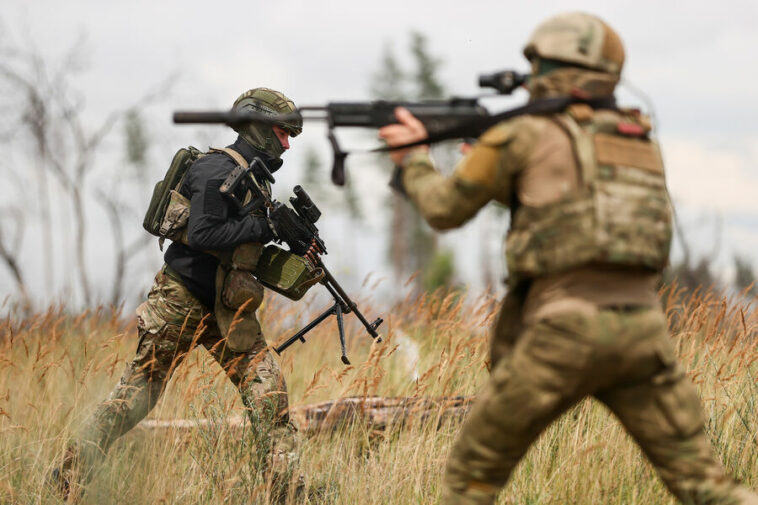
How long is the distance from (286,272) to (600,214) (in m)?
2.07

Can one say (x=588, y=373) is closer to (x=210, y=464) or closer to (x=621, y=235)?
(x=621, y=235)

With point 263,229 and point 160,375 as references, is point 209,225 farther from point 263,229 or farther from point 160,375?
point 160,375

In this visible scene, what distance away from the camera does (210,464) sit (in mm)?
3791

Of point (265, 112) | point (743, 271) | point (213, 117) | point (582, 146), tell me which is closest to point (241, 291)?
point (265, 112)

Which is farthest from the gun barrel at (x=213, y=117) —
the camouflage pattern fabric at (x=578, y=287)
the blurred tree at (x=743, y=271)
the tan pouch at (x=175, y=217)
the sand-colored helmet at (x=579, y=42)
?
the blurred tree at (x=743, y=271)

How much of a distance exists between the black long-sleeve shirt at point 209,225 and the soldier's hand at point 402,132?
4.18ft

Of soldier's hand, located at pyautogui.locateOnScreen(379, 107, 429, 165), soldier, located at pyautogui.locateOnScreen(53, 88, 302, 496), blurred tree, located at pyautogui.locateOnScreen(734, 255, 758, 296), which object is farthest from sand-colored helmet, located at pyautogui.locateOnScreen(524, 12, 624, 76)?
blurred tree, located at pyautogui.locateOnScreen(734, 255, 758, 296)

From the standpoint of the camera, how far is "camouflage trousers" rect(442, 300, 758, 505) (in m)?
2.29

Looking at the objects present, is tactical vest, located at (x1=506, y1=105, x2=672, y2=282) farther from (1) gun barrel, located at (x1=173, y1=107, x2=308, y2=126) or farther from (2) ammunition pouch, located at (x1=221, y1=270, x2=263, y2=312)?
(2) ammunition pouch, located at (x1=221, y1=270, x2=263, y2=312)

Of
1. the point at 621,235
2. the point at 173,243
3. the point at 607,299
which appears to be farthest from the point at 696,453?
the point at 173,243

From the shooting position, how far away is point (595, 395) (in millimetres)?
2508

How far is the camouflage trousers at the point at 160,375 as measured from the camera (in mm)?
3770

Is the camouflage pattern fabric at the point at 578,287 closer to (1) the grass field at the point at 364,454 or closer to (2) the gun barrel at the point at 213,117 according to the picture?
(2) the gun barrel at the point at 213,117

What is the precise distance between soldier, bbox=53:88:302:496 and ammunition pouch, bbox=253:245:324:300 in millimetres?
120
